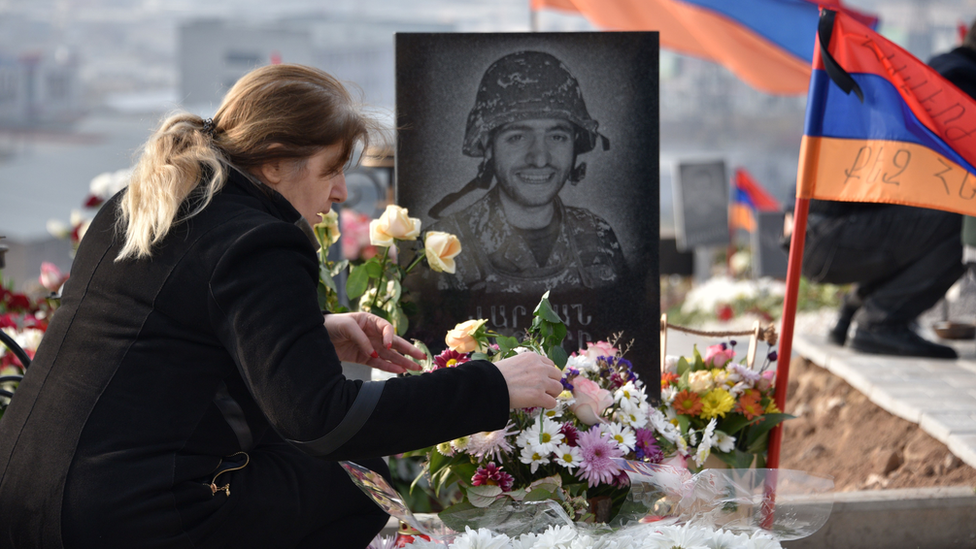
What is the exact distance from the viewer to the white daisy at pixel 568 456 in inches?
68.5

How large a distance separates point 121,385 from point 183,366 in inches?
4.2

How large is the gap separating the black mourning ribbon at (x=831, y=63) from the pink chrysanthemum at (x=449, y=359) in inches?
51.0

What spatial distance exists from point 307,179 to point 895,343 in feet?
12.5

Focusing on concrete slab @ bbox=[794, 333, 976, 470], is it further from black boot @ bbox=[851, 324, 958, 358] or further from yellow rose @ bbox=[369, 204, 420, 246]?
yellow rose @ bbox=[369, 204, 420, 246]

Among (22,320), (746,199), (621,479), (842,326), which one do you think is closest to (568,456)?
(621,479)

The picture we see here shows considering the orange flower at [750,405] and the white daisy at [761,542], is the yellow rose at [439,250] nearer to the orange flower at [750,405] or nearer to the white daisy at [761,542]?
the orange flower at [750,405]

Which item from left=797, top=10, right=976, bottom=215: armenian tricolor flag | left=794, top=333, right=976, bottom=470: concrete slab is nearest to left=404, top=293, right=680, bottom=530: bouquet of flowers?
left=797, top=10, right=976, bottom=215: armenian tricolor flag

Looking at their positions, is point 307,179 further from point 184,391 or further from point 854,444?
point 854,444

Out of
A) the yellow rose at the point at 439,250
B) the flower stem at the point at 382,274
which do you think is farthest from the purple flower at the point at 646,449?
the flower stem at the point at 382,274

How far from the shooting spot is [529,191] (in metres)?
2.48

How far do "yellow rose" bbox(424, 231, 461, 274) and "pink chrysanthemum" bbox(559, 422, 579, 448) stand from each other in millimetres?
625

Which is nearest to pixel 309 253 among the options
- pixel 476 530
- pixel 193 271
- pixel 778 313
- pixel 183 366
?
pixel 193 271

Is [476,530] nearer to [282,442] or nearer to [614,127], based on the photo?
[282,442]

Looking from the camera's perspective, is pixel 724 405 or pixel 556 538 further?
pixel 724 405
